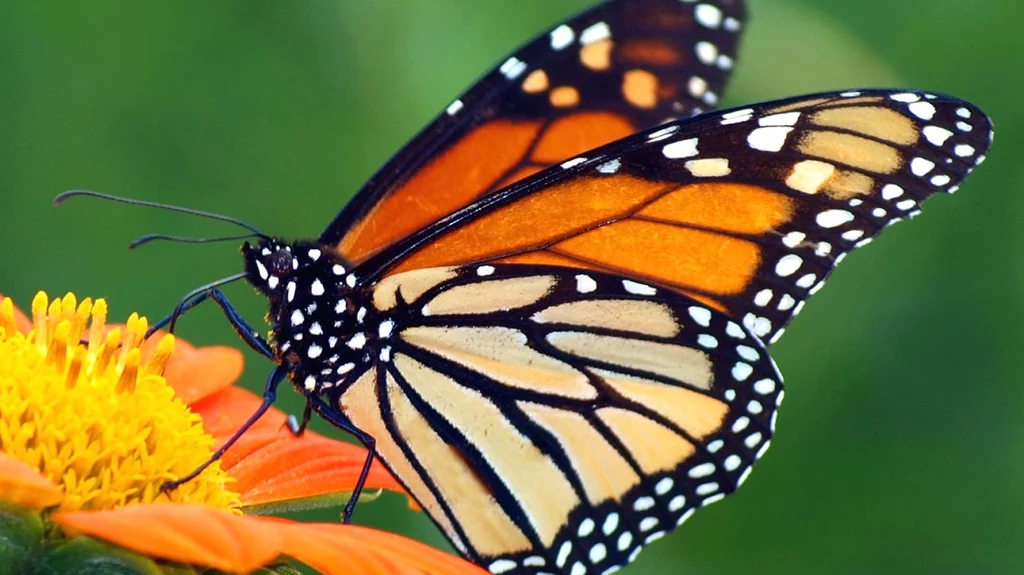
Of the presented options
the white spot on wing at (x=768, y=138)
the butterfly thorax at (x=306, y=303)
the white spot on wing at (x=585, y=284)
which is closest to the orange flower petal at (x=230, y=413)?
the butterfly thorax at (x=306, y=303)

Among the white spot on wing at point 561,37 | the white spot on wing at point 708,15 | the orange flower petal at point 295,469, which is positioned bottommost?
the orange flower petal at point 295,469

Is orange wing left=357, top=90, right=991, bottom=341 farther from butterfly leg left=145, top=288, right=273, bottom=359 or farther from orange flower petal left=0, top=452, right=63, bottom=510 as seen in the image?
orange flower petal left=0, top=452, right=63, bottom=510

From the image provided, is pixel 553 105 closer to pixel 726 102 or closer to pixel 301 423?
pixel 301 423

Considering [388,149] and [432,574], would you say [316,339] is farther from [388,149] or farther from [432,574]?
[388,149]

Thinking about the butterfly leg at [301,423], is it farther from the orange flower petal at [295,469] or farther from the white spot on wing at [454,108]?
the white spot on wing at [454,108]

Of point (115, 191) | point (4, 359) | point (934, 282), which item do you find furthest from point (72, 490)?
point (934, 282)

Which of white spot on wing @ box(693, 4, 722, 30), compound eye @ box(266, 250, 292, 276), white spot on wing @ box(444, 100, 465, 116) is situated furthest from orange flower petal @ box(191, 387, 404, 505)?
white spot on wing @ box(693, 4, 722, 30)
